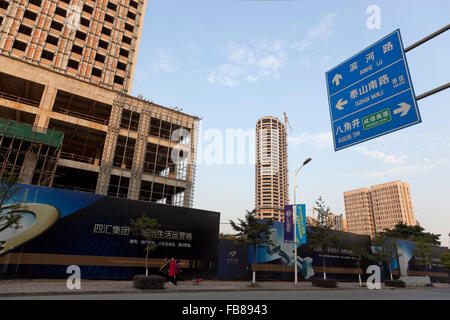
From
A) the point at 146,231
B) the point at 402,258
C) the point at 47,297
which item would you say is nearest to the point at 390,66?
the point at 47,297

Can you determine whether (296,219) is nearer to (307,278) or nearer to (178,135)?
(307,278)

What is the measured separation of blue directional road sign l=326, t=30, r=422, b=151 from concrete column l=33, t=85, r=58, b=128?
29.8 meters

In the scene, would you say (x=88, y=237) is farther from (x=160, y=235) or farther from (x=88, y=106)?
(x=88, y=106)

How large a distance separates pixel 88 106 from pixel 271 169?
139638 millimetres

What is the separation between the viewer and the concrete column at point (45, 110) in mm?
28750

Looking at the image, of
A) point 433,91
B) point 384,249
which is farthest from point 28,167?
point 384,249

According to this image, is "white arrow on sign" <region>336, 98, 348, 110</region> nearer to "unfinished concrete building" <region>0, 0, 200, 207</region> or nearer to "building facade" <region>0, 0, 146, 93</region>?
"unfinished concrete building" <region>0, 0, 200, 207</region>

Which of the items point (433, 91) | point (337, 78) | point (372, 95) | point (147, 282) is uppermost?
point (337, 78)

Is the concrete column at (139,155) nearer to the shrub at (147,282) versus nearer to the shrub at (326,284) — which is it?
the shrub at (147,282)

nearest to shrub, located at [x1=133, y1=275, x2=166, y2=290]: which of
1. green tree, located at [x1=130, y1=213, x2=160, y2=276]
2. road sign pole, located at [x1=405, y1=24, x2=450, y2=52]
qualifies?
green tree, located at [x1=130, y1=213, x2=160, y2=276]

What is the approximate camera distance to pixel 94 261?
18.8m

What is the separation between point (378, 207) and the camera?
163250 mm

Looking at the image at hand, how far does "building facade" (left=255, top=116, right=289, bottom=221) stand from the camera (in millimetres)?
159750

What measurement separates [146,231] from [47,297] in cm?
807
